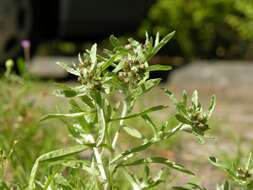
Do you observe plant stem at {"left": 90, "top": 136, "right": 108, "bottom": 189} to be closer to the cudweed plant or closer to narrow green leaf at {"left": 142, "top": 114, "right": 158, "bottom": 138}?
the cudweed plant

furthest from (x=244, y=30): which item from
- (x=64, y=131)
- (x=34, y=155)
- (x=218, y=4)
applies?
(x=34, y=155)

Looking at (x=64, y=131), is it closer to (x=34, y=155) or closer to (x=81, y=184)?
(x=34, y=155)

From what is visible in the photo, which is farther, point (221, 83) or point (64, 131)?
point (221, 83)

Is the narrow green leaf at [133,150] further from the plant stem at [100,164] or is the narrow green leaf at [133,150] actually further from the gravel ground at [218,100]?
the gravel ground at [218,100]

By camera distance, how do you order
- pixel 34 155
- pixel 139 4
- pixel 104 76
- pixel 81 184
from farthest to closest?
pixel 139 4 → pixel 34 155 → pixel 81 184 → pixel 104 76

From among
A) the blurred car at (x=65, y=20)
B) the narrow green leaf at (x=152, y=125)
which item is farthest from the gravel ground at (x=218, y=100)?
the narrow green leaf at (x=152, y=125)

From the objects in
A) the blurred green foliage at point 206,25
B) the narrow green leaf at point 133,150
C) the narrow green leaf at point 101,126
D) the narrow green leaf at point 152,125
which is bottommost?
the blurred green foliage at point 206,25

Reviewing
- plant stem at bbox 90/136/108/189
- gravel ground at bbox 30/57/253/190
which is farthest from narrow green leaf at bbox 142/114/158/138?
gravel ground at bbox 30/57/253/190

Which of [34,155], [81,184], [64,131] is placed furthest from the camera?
[64,131]
